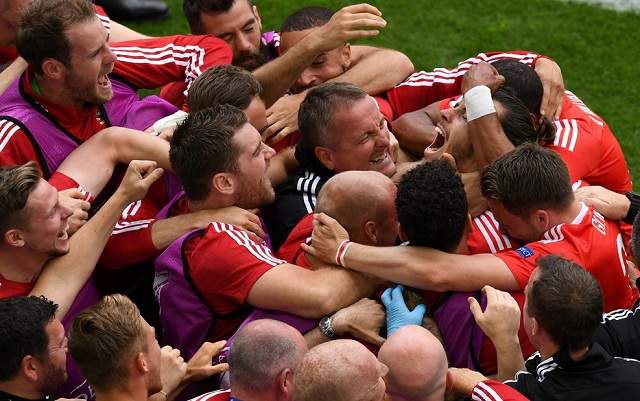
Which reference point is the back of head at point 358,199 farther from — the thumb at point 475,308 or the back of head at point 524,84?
the back of head at point 524,84

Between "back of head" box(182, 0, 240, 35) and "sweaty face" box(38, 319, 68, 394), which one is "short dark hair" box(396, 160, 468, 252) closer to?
"sweaty face" box(38, 319, 68, 394)

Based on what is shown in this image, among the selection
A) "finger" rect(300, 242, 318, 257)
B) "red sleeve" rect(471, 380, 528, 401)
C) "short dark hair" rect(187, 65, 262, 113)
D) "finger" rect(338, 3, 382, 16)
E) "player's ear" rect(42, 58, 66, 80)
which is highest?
A: "finger" rect(338, 3, 382, 16)

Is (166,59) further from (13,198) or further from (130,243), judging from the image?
(13,198)

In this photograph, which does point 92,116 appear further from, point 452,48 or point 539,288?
point 452,48

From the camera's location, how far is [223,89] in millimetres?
5719

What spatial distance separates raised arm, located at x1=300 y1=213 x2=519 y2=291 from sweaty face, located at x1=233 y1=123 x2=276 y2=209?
0.53m

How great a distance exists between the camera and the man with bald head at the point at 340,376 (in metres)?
3.96

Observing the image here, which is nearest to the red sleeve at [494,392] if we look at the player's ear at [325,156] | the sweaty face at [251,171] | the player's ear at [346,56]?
the sweaty face at [251,171]

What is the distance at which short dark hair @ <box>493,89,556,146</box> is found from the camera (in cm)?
568

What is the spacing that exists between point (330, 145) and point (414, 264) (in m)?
1.23

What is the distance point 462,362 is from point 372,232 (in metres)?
0.72

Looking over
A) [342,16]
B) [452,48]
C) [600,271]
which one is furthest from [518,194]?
[452,48]

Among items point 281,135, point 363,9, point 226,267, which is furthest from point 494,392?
point 363,9

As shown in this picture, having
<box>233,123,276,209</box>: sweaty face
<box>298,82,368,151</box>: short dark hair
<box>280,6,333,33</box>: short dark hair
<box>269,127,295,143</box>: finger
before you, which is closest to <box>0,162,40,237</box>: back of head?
<box>233,123,276,209</box>: sweaty face
